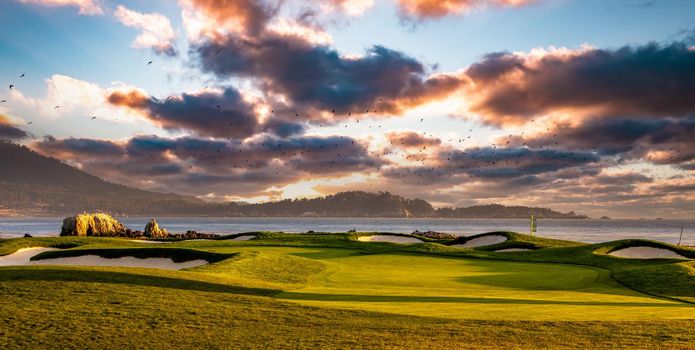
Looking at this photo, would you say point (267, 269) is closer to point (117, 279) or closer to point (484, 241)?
point (117, 279)

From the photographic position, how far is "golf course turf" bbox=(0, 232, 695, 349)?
12.2m

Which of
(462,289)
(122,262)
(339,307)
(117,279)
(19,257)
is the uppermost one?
(117,279)

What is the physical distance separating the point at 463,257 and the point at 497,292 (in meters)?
17.4

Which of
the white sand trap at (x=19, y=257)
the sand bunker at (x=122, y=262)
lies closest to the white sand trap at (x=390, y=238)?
the sand bunker at (x=122, y=262)

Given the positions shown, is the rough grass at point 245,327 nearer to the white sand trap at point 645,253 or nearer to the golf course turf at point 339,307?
the golf course turf at point 339,307

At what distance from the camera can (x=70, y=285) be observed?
17.6 m

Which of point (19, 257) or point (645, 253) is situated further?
point (645, 253)

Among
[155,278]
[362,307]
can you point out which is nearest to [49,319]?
[155,278]

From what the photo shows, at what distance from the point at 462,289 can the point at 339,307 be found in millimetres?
8186

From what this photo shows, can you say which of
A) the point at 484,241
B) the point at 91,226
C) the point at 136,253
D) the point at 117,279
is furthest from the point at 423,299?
the point at 91,226

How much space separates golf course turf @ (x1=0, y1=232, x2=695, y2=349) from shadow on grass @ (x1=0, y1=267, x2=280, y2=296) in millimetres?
35

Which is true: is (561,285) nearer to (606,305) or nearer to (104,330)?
(606,305)

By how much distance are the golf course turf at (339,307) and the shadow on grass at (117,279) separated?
35mm

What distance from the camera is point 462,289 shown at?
74.6ft
